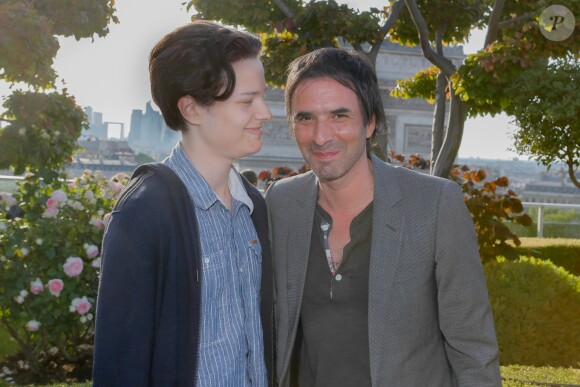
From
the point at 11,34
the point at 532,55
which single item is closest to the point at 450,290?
the point at 532,55

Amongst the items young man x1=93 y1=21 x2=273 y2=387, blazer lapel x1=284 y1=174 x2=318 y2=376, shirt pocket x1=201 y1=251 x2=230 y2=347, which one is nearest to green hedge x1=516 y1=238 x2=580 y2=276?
blazer lapel x1=284 y1=174 x2=318 y2=376

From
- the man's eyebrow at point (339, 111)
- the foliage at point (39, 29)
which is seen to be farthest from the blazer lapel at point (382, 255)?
the foliage at point (39, 29)

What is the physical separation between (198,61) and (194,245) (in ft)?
1.67

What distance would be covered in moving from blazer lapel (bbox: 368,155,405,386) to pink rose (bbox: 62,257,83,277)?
3.80 meters

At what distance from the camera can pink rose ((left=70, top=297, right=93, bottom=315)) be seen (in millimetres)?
5820

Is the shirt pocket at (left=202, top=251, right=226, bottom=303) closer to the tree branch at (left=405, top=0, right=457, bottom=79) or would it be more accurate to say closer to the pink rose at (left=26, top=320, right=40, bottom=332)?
the pink rose at (left=26, top=320, right=40, bottom=332)

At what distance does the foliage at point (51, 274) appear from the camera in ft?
19.5

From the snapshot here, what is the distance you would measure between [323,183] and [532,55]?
4207 mm

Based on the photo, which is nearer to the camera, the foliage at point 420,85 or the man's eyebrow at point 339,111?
the man's eyebrow at point 339,111

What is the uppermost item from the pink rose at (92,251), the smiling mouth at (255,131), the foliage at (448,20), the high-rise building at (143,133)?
the foliage at (448,20)

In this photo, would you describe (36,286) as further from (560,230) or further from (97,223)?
(560,230)

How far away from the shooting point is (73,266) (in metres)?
5.82

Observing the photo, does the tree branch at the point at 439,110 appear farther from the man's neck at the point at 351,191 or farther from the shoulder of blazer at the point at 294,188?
the man's neck at the point at 351,191

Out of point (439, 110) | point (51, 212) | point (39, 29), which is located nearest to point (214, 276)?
point (51, 212)
